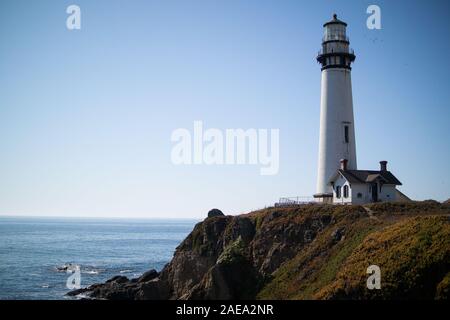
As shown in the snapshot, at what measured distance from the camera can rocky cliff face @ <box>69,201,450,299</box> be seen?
26.8 m

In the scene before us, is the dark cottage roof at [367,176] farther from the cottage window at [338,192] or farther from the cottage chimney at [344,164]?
the cottage window at [338,192]

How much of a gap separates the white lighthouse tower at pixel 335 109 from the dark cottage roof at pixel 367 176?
2481mm

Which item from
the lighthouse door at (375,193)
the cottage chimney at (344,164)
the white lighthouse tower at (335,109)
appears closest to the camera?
the lighthouse door at (375,193)

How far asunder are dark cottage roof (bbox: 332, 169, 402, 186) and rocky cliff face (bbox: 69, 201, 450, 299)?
4.05m

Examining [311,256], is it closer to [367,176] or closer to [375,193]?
[375,193]

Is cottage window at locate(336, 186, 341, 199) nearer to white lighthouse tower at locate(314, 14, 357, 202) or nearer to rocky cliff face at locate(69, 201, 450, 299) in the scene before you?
white lighthouse tower at locate(314, 14, 357, 202)

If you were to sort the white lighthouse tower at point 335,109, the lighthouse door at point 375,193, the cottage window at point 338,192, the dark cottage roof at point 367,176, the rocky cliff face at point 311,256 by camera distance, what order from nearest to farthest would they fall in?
the rocky cliff face at point 311,256
the dark cottage roof at point 367,176
the lighthouse door at point 375,193
the cottage window at point 338,192
the white lighthouse tower at point 335,109

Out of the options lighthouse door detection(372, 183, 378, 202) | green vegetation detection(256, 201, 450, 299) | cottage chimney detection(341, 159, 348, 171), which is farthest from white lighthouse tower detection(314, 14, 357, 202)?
green vegetation detection(256, 201, 450, 299)

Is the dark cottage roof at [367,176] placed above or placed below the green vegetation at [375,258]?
above

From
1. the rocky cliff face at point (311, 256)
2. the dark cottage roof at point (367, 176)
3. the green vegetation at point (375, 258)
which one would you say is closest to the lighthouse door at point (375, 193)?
the dark cottage roof at point (367, 176)

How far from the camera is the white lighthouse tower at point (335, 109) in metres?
48.4

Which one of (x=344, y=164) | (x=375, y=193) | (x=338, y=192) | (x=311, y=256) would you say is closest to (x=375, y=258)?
(x=311, y=256)
